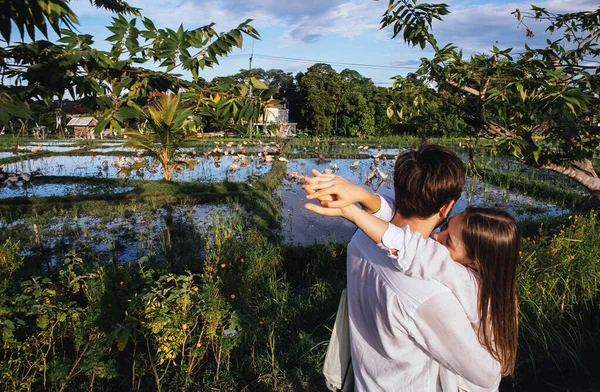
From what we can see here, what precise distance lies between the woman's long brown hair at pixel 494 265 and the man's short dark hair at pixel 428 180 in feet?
0.39

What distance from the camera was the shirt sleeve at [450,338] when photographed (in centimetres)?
108

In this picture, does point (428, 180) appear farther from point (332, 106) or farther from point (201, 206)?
point (332, 106)

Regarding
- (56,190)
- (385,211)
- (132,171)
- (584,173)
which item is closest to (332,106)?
(132,171)

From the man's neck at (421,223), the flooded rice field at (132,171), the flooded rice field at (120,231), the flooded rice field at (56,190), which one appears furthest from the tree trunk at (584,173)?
the flooded rice field at (132,171)

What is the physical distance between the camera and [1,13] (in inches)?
41.9

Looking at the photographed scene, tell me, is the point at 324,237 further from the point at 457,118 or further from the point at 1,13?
the point at 1,13

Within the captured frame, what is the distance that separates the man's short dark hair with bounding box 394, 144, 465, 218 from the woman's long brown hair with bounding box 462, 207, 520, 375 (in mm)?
118

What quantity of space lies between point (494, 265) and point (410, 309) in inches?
12.8

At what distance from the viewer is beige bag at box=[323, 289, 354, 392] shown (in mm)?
1500

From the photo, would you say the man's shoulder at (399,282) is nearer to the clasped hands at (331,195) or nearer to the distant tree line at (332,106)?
the clasped hands at (331,195)

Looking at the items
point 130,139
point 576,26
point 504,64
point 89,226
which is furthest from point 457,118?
point 130,139

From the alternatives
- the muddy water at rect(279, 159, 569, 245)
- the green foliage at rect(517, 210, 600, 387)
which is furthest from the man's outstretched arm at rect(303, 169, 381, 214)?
the muddy water at rect(279, 159, 569, 245)

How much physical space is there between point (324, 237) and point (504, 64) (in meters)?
4.25

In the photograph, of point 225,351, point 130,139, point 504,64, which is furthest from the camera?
point 130,139
